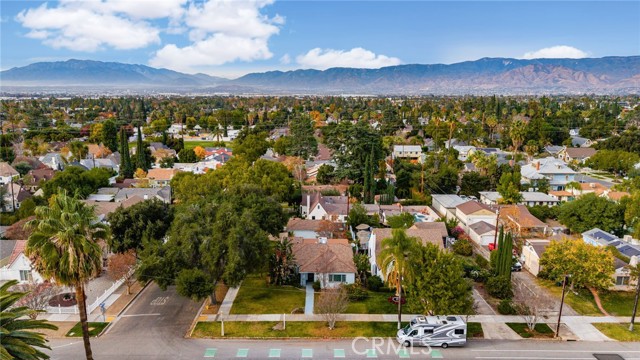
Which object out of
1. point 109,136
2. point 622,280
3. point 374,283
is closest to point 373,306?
point 374,283

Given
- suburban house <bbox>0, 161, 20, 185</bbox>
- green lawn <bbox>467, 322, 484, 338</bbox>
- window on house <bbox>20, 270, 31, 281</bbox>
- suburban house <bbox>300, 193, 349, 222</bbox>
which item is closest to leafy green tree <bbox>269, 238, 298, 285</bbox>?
green lawn <bbox>467, 322, 484, 338</bbox>

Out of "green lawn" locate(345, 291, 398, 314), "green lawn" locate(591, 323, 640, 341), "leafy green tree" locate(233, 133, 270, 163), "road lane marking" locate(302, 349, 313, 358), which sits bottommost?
"green lawn" locate(591, 323, 640, 341)

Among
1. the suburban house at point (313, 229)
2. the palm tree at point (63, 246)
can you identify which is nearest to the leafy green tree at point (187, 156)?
the suburban house at point (313, 229)

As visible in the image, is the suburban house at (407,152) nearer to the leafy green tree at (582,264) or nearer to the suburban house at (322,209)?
the suburban house at (322,209)

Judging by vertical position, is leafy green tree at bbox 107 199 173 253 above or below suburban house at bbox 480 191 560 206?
above

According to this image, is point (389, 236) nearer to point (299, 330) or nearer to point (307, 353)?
point (299, 330)

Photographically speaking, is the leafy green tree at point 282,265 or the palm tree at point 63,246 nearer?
the palm tree at point 63,246

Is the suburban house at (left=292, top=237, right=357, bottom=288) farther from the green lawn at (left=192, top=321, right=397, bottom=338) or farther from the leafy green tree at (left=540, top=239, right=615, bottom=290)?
the leafy green tree at (left=540, top=239, right=615, bottom=290)
